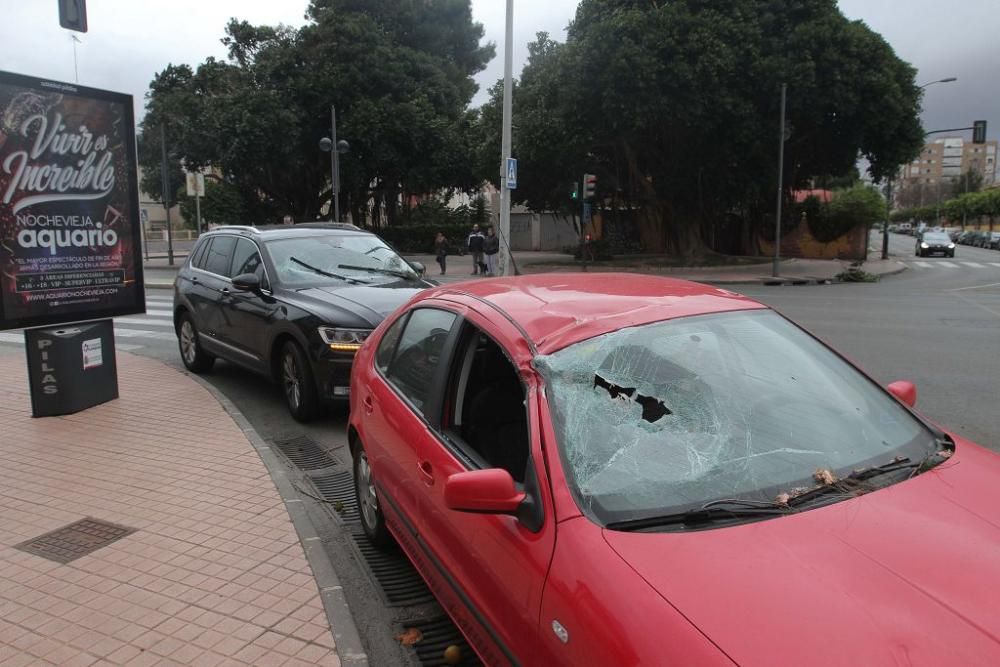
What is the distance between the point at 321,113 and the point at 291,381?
101 feet

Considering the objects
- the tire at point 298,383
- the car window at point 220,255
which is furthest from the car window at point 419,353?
the car window at point 220,255

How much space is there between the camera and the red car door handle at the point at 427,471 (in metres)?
2.86

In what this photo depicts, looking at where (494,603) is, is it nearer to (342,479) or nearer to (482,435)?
(482,435)

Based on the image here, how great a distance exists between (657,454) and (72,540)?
3.51 metres

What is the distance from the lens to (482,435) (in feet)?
9.92

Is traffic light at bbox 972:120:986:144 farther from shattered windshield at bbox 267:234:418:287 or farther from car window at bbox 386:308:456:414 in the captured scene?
car window at bbox 386:308:456:414

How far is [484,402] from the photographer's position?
311cm

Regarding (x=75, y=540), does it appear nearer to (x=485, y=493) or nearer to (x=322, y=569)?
(x=322, y=569)

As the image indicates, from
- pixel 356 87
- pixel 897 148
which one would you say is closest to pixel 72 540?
pixel 897 148

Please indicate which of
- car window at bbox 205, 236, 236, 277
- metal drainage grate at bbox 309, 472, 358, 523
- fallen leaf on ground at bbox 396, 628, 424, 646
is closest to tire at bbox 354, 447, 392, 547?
metal drainage grate at bbox 309, 472, 358, 523

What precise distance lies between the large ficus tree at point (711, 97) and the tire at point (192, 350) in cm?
1689

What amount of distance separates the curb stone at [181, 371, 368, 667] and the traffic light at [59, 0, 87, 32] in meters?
4.36

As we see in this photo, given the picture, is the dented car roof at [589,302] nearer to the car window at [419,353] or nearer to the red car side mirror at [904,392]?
the car window at [419,353]

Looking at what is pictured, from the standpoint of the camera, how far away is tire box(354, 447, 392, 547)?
12.8 feet
